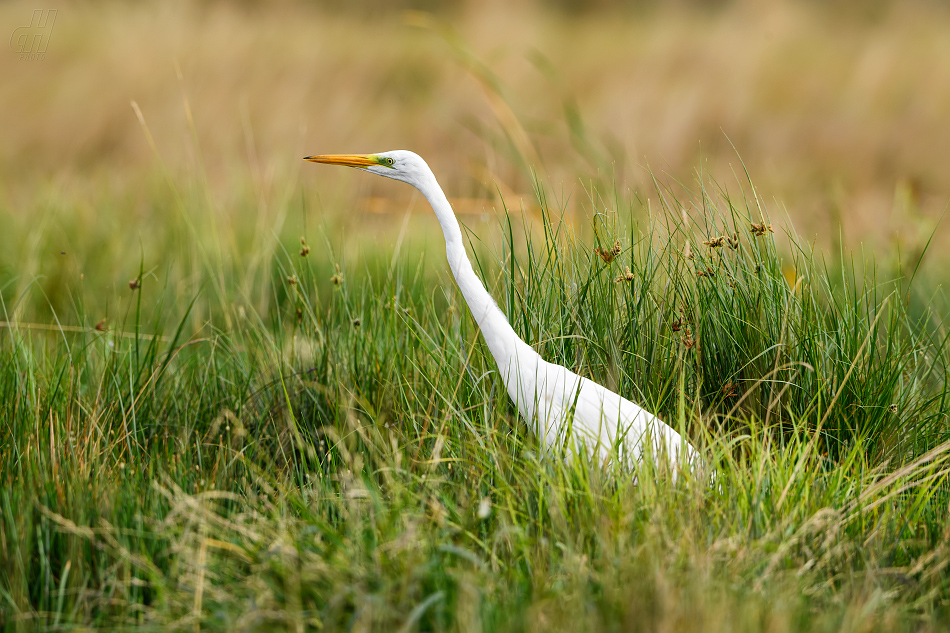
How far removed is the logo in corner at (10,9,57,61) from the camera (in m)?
7.70

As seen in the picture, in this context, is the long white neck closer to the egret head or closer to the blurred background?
the egret head

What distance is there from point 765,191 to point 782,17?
4063 millimetres

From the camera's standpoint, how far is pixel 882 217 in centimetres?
620

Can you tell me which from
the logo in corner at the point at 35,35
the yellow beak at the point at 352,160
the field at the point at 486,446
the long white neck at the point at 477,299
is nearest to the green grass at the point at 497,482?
the field at the point at 486,446

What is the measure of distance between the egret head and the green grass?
340 mm

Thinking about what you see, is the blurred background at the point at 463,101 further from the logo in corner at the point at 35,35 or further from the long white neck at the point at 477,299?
the long white neck at the point at 477,299

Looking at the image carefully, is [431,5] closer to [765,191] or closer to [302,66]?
[302,66]

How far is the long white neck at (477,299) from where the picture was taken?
74.1 inches

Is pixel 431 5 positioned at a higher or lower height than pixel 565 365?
higher

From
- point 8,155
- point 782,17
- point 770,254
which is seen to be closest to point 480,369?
point 770,254

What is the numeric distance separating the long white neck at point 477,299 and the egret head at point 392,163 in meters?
0.02

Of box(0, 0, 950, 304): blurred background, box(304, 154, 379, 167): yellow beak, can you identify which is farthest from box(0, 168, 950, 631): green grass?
box(0, 0, 950, 304): blurred background

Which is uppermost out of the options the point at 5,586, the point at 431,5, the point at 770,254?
the point at 431,5

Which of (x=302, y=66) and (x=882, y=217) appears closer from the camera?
(x=882, y=217)
